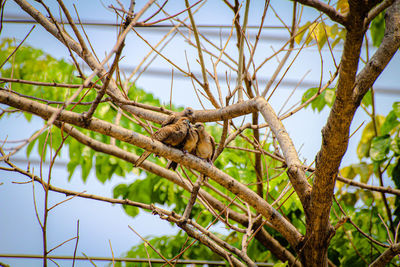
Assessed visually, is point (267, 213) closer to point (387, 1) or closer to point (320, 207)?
point (320, 207)

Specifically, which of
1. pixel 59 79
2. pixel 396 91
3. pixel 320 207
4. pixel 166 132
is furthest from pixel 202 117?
pixel 396 91

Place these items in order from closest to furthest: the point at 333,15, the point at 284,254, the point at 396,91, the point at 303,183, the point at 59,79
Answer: the point at 333,15, the point at 303,183, the point at 284,254, the point at 59,79, the point at 396,91

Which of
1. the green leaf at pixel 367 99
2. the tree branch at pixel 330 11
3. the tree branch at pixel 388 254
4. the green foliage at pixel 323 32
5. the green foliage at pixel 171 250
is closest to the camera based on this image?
the tree branch at pixel 330 11

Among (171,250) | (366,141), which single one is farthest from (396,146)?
(171,250)

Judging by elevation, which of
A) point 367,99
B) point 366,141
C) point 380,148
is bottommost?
point 380,148

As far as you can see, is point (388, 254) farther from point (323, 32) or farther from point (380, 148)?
point (323, 32)

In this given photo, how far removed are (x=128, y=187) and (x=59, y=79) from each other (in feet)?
5.51

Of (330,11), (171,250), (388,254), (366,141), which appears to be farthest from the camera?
(366,141)

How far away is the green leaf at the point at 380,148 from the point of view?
3795mm

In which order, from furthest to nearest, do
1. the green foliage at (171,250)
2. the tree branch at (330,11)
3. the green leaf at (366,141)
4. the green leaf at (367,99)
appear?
the green leaf at (366,141) → the green foliage at (171,250) → the green leaf at (367,99) → the tree branch at (330,11)

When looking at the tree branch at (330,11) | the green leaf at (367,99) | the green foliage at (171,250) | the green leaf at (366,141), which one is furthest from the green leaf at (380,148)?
the tree branch at (330,11)

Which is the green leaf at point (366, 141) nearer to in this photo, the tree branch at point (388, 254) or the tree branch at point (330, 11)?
the tree branch at point (388, 254)

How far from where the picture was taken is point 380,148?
3836 millimetres

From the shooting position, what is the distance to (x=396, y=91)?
616 cm
